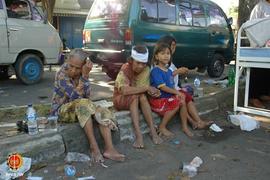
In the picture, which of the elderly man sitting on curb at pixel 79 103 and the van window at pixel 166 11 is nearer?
the elderly man sitting on curb at pixel 79 103

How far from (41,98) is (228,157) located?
3.83m

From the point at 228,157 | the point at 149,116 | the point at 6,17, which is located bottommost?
the point at 228,157

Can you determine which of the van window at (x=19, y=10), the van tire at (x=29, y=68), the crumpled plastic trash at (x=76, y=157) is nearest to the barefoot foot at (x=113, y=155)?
the crumpled plastic trash at (x=76, y=157)

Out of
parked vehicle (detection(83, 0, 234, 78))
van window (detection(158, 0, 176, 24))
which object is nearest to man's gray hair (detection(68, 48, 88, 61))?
parked vehicle (detection(83, 0, 234, 78))

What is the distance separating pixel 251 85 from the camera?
711 cm

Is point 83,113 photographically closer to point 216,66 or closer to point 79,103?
point 79,103

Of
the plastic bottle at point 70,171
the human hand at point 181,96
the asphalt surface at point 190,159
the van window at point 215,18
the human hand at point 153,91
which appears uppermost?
the van window at point 215,18

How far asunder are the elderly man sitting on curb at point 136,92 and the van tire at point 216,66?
5.68 metres

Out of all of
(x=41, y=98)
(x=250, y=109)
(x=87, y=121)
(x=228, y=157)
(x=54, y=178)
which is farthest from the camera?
(x=41, y=98)

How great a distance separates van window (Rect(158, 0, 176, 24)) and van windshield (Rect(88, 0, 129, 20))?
3.12 feet

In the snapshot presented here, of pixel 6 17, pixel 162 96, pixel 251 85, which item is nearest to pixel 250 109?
pixel 251 85

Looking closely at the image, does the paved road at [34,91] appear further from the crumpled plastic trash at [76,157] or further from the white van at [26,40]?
the crumpled plastic trash at [76,157]

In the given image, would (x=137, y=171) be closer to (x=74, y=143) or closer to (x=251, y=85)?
(x=74, y=143)

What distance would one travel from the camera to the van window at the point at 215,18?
10.1 m
